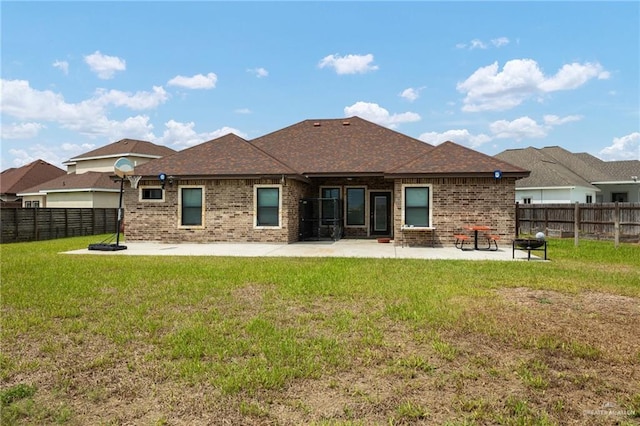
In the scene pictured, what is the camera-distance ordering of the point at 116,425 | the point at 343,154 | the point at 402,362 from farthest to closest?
the point at 343,154
the point at 402,362
the point at 116,425

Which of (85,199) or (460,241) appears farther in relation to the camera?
(85,199)

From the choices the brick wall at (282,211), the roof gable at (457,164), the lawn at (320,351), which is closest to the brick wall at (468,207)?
the brick wall at (282,211)

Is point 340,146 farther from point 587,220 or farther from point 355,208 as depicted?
point 587,220

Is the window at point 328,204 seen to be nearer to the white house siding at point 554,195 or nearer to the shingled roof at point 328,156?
the shingled roof at point 328,156

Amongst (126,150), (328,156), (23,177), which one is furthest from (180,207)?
(23,177)

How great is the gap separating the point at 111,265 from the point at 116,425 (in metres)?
8.44

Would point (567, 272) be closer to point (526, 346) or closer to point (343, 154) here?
point (526, 346)

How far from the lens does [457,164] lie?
1586 centimetres

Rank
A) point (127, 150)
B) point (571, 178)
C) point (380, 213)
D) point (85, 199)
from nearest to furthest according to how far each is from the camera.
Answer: point (380, 213), point (571, 178), point (85, 199), point (127, 150)

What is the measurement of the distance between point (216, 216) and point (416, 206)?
7.91 metres

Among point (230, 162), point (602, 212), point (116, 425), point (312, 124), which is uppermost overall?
point (312, 124)

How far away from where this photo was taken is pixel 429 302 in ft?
21.4

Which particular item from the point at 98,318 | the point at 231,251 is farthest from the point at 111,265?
the point at 98,318

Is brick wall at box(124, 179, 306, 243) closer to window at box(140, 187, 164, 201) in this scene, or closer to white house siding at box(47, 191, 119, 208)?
window at box(140, 187, 164, 201)
